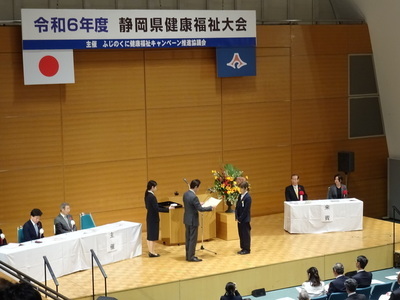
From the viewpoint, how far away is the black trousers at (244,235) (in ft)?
39.1

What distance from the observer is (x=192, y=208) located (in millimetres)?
11391

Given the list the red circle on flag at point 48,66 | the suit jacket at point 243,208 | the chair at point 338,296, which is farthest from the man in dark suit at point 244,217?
the red circle on flag at point 48,66

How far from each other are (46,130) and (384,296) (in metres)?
6.82

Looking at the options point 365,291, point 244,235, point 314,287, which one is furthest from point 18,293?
point 244,235

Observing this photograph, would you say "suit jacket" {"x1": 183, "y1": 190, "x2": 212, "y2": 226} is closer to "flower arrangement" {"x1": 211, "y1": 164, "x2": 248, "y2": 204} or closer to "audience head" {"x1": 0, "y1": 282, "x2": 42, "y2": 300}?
"flower arrangement" {"x1": 211, "y1": 164, "x2": 248, "y2": 204}

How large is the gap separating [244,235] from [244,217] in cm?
34

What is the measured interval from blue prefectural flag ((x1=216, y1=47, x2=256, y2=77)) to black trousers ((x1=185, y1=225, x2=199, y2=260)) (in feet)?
13.2

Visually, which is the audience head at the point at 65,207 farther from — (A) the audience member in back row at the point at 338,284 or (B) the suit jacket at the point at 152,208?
(A) the audience member in back row at the point at 338,284

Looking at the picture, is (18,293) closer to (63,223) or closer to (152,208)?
(63,223)

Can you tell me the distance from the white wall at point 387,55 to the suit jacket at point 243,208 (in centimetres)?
547

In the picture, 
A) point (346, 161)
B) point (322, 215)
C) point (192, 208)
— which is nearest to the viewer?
point (192, 208)

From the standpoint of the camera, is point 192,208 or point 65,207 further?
point 192,208

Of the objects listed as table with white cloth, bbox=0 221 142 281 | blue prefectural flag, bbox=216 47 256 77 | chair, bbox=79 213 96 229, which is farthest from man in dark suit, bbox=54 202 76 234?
blue prefectural flag, bbox=216 47 256 77

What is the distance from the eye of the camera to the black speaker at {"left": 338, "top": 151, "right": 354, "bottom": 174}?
15402 millimetres
